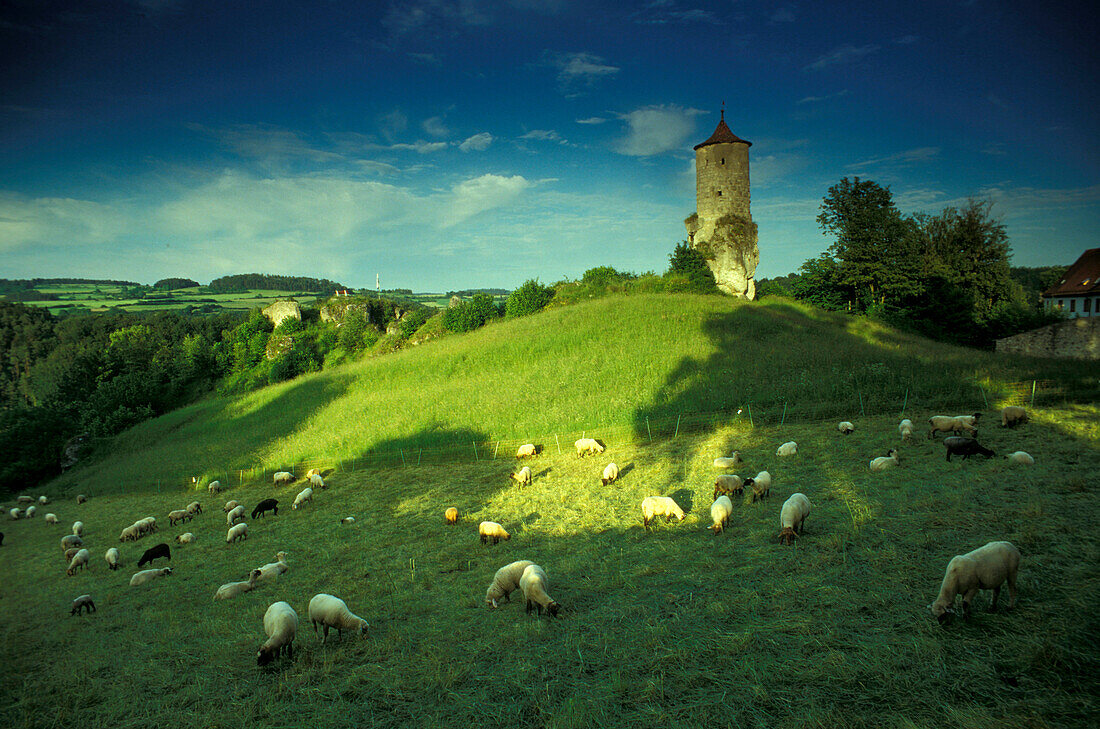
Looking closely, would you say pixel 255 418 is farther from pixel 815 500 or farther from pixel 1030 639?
pixel 1030 639

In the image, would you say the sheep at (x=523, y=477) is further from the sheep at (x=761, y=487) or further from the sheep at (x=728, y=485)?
the sheep at (x=761, y=487)

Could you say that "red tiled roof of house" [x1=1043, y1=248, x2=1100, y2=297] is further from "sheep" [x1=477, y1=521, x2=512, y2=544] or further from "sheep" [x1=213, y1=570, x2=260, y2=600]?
"sheep" [x1=213, y1=570, x2=260, y2=600]

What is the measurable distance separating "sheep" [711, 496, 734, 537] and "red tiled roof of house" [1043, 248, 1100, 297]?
5378 centimetres

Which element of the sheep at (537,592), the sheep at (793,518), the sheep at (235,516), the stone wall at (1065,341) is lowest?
the sheep at (235,516)

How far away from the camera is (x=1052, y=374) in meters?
17.5

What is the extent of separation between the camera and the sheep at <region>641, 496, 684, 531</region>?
949 cm

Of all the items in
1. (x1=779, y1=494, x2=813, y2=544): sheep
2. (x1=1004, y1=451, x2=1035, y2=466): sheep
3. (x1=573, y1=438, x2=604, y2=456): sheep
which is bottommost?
(x1=573, y1=438, x2=604, y2=456): sheep

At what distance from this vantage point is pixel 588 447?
1617cm

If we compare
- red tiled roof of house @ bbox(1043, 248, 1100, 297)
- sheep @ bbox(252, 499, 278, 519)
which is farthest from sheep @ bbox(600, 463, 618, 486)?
red tiled roof of house @ bbox(1043, 248, 1100, 297)

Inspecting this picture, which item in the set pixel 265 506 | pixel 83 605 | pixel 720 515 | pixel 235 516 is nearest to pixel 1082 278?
pixel 720 515

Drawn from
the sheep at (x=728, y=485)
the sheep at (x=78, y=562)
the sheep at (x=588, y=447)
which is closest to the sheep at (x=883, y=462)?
the sheep at (x=728, y=485)

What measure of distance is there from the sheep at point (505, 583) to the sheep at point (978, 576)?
16.9 ft

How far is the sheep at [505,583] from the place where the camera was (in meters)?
7.16

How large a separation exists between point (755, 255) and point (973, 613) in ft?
138
